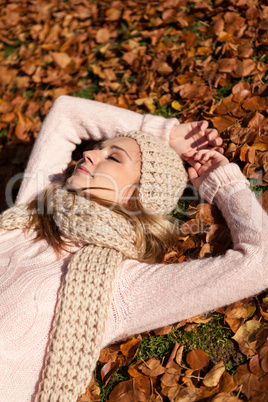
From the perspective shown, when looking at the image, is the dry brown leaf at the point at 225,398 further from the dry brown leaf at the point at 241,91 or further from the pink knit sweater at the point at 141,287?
the dry brown leaf at the point at 241,91

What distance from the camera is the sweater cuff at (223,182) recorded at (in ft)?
7.16

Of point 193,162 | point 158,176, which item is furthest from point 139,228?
point 193,162

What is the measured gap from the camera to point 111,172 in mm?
2236

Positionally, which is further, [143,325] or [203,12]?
[203,12]

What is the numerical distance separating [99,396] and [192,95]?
2.23 metres

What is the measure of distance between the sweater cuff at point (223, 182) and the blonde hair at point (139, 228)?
331 millimetres

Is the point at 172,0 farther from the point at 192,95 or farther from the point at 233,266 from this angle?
the point at 233,266

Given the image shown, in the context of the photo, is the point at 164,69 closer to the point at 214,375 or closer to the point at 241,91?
the point at 241,91

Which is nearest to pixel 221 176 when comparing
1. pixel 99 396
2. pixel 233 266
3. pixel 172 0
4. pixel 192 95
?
pixel 233 266

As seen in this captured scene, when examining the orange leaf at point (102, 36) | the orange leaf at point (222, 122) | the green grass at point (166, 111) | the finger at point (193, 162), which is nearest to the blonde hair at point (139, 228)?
the finger at point (193, 162)

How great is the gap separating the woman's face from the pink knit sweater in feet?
1.36

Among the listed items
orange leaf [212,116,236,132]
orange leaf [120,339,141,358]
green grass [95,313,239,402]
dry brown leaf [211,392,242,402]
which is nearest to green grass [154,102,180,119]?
orange leaf [212,116,236,132]

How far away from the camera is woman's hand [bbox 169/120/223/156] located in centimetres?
256

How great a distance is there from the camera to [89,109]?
2.83 m
